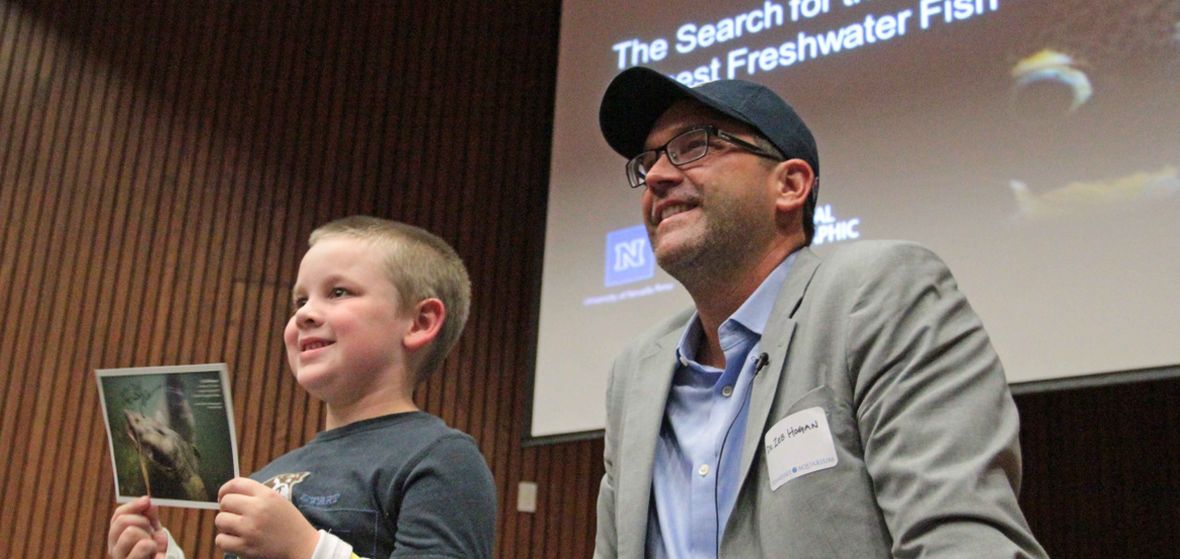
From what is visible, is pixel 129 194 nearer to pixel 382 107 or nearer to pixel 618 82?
pixel 382 107

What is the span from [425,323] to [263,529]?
1.80 feet

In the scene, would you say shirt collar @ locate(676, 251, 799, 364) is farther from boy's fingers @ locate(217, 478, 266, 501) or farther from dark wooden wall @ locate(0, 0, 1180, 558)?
dark wooden wall @ locate(0, 0, 1180, 558)

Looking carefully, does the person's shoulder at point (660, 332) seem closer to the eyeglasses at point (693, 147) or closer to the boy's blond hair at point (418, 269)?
the eyeglasses at point (693, 147)

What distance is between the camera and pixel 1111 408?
14.2 ft

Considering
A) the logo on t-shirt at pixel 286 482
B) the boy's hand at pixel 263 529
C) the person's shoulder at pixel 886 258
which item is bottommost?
the boy's hand at pixel 263 529

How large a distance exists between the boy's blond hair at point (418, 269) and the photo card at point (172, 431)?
377mm

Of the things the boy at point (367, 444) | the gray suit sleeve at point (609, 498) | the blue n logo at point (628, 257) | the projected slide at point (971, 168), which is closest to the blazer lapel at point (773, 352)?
the gray suit sleeve at point (609, 498)

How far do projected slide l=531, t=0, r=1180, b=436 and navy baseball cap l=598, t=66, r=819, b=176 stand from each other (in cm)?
170

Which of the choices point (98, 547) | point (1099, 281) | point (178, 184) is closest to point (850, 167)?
point (1099, 281)

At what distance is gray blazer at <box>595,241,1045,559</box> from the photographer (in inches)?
41.8

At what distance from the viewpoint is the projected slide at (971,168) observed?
9.64 feet

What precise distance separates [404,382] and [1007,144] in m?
2.17

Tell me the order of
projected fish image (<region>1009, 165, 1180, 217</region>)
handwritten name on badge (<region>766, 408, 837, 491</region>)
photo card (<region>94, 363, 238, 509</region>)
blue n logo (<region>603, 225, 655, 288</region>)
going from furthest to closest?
blue n logo (<region>603, 225, 655, 288</region>) → projected fish image (<region>1009, 165, 1180, 217</region>) → photo card (<region>94, 363, 238, 509</region>) → handwritten name on badge (<region>766, 408, 837, 491</region>)

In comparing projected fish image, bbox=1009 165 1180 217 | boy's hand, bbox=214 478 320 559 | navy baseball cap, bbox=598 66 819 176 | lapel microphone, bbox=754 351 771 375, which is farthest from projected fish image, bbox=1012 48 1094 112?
boy's hand, bbox=214 478 320 559
